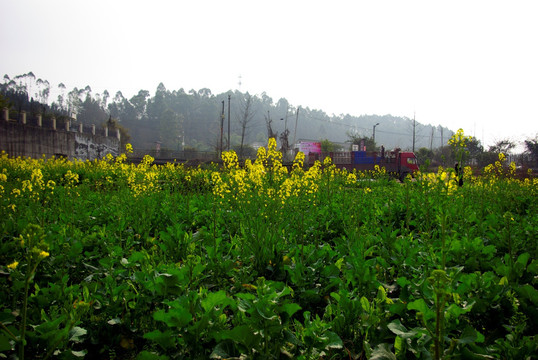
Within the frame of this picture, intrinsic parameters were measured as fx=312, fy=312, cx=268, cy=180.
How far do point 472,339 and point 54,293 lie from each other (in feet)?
7.87

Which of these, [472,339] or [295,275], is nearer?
[472,339]

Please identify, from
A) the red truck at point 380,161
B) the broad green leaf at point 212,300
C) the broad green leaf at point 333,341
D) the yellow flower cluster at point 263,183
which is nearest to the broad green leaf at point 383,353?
the broad green leaf at point 333,341

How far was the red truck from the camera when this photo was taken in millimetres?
26844

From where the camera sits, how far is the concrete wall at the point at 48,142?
19.4 metres

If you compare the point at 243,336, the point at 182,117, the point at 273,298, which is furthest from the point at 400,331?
the point at 182,117

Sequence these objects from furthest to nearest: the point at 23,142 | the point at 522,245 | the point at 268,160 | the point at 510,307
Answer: the point at 23,142 → the point at 268,160 → the point at 522,245 → the point at 510,307

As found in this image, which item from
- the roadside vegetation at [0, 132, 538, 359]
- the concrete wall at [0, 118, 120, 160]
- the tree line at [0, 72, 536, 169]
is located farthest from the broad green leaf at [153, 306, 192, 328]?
the tree line at [0, 72, 536, 169]

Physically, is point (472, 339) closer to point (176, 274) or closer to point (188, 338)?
point (188, 338)

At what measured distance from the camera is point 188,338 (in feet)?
5.15

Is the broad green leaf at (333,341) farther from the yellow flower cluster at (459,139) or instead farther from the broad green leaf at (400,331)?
the yellow flower cluster at (459,139)

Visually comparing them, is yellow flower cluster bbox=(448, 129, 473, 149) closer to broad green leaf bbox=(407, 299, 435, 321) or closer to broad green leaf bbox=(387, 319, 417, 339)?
broad green leaf bbox=(407, 299, 435, 321)

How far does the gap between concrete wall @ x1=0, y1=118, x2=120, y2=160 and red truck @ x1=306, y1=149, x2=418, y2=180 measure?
19.5m

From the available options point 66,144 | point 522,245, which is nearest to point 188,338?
point 522,245

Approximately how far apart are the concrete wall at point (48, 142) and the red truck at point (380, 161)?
19.5 meters
